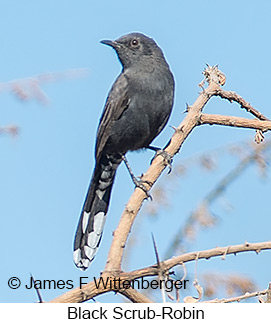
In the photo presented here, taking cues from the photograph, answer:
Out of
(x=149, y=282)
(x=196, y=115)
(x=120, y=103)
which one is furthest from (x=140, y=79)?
(x=149, y=282)

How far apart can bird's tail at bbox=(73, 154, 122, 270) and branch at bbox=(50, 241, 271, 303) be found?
2.18 meters

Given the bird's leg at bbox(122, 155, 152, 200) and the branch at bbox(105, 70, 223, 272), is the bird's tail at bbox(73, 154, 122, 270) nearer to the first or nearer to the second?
the bird's leg at bbox(122, 155, 152, 200)

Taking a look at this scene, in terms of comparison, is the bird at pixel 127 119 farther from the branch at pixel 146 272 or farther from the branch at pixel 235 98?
the branch at pixel 146 272

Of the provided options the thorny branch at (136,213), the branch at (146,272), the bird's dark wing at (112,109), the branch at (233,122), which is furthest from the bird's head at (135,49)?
the branch at (146,272)

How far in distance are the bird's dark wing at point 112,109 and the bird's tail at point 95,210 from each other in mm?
185

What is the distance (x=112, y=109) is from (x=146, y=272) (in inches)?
130

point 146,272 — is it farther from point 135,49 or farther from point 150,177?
point 135,49

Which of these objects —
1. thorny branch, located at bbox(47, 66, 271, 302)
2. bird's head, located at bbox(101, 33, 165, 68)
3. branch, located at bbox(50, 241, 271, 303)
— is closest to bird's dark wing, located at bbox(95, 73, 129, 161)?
bird's head, located at bbox(101, 33, 165, 68)

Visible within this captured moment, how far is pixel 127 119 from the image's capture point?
6125mm

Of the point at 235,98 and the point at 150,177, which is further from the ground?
the point at 235,98

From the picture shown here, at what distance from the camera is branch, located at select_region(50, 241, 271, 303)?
9.82ft

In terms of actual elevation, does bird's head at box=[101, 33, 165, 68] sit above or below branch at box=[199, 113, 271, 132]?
above

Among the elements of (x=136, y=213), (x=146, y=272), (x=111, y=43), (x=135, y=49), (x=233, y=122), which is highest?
(x=111, y=43)

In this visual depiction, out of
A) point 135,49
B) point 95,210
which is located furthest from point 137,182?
point 135,49
